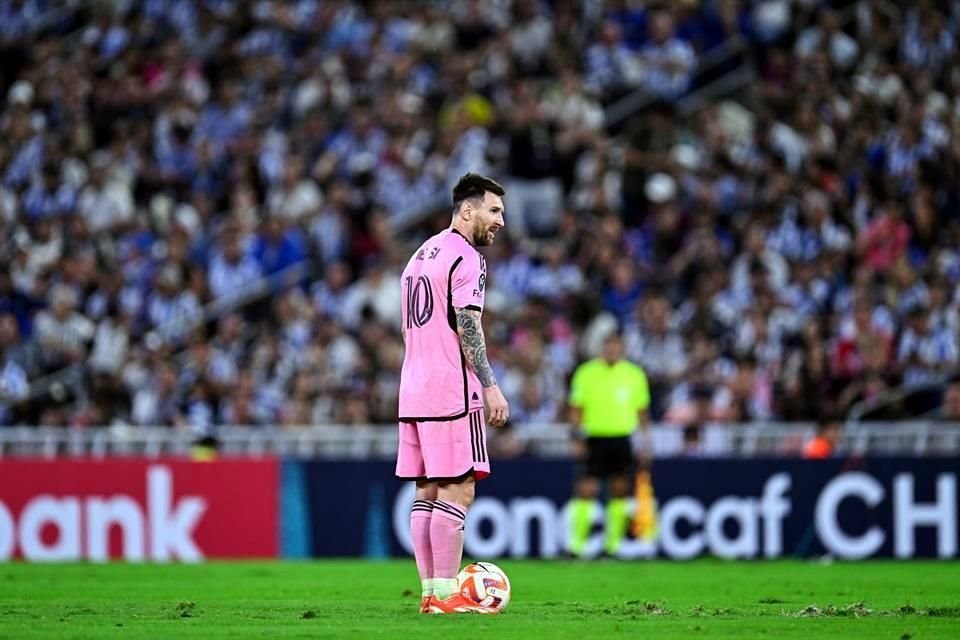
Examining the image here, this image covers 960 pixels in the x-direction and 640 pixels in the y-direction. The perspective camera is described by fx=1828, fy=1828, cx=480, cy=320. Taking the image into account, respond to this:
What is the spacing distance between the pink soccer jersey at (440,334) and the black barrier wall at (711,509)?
9755mm

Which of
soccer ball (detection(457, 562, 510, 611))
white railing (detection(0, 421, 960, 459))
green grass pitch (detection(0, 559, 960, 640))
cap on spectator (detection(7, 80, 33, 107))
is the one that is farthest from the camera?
cap on spectator (detection(7, 80, 33, 107))

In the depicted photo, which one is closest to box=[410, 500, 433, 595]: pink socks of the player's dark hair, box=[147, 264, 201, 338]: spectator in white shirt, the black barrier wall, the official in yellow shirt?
the player's dark hair

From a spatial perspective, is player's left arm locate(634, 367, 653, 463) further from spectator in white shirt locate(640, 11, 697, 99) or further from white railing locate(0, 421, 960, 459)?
spectator in white shirt locate(640, 11, 697, 99)

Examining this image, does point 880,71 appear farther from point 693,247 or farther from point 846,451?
point 846,451

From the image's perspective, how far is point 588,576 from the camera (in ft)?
55.3

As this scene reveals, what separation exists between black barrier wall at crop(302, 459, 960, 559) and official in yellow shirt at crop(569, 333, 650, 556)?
3.94 ft

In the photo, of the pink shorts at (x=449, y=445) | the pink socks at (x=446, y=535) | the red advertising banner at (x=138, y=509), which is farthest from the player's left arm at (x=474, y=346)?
the red advertising banner at (x=138, y=509)

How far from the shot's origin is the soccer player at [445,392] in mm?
11102

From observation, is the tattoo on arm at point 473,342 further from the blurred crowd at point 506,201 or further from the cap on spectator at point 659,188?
the cap on spectator at point 659,188

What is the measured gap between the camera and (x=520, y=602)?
12.8 metres

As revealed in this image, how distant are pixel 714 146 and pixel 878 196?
2.49 metres

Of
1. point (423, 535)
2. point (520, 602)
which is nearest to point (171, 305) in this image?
point (520, 602)

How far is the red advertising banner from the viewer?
21500 millimetres

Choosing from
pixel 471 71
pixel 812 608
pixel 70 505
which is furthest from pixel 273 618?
pixel 471 71
